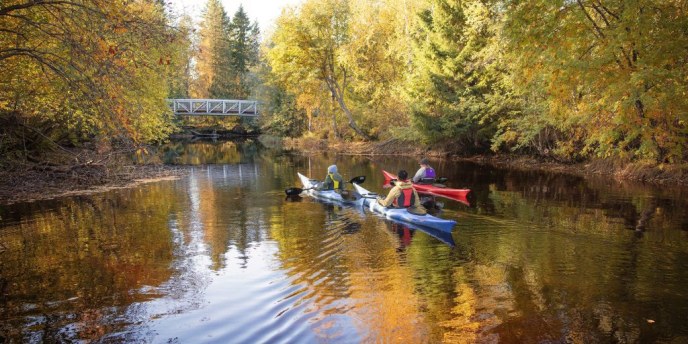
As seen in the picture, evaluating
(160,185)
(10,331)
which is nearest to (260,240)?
(10,331)

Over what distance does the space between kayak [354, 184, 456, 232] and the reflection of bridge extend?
3926 centimetres

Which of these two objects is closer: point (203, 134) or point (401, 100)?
point (401, 100)

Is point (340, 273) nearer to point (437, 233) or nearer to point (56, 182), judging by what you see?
point (437, 233)

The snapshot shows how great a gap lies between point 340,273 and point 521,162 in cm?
2173

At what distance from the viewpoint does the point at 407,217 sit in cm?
1234

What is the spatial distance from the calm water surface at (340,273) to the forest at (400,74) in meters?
2.47

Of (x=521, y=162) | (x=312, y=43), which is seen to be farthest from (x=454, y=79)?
(x=312, y=43)

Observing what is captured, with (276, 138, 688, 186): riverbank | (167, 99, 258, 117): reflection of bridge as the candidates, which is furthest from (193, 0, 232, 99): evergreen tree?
(276, 138, 688, 186): riverbank

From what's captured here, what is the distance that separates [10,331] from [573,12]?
628 inches

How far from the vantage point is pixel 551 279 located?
802 centimetres

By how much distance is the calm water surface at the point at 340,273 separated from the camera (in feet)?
20.8

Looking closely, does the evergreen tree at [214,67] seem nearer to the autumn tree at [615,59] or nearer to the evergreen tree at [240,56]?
the evergreen tree at [240,56]

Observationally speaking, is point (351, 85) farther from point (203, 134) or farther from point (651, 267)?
point (651, 267)

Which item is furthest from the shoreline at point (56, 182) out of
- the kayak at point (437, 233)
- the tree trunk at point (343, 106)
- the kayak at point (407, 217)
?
the tree trunk at point (343, 106)
